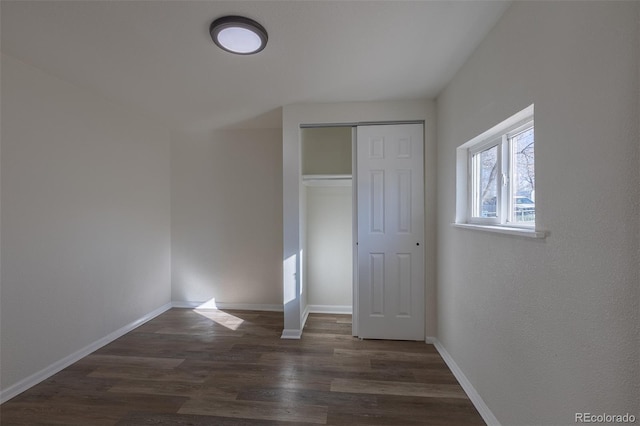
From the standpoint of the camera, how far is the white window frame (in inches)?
59.4

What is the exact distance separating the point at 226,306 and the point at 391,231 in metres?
2.47

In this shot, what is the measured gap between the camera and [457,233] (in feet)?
7.36

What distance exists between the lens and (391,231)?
2.86 metres

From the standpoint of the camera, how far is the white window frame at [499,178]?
1.51 metres

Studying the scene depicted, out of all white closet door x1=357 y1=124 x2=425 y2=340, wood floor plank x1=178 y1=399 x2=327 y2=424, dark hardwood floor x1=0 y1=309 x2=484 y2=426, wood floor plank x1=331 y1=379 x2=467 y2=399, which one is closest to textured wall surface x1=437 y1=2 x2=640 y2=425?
wood floor plank x1=331 y1=379 x2=467 y2=399

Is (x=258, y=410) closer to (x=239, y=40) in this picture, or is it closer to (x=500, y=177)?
(x=500, y=177)

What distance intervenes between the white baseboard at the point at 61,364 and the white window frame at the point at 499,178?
3396 mm

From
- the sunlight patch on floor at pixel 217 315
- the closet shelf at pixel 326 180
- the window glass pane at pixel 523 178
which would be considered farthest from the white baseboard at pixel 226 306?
the window glass pane at pixel 523 178

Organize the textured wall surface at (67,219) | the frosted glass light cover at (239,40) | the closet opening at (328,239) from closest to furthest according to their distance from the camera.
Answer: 1. the frosted glass light cover at (239,40)
2. the textured wall surface at (67,219)
3. the closet opening at (328,239)

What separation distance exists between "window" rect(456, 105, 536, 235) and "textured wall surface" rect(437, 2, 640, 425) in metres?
0.14

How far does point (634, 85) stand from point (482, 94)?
1.04 meters

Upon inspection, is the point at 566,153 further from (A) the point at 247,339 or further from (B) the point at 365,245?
(A) the point at 247,339

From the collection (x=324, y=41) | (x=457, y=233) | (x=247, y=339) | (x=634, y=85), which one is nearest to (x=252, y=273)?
(x=247, y=339)

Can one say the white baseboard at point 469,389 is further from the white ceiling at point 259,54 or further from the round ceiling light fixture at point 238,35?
the round ceiling light fixture at point 238,35
